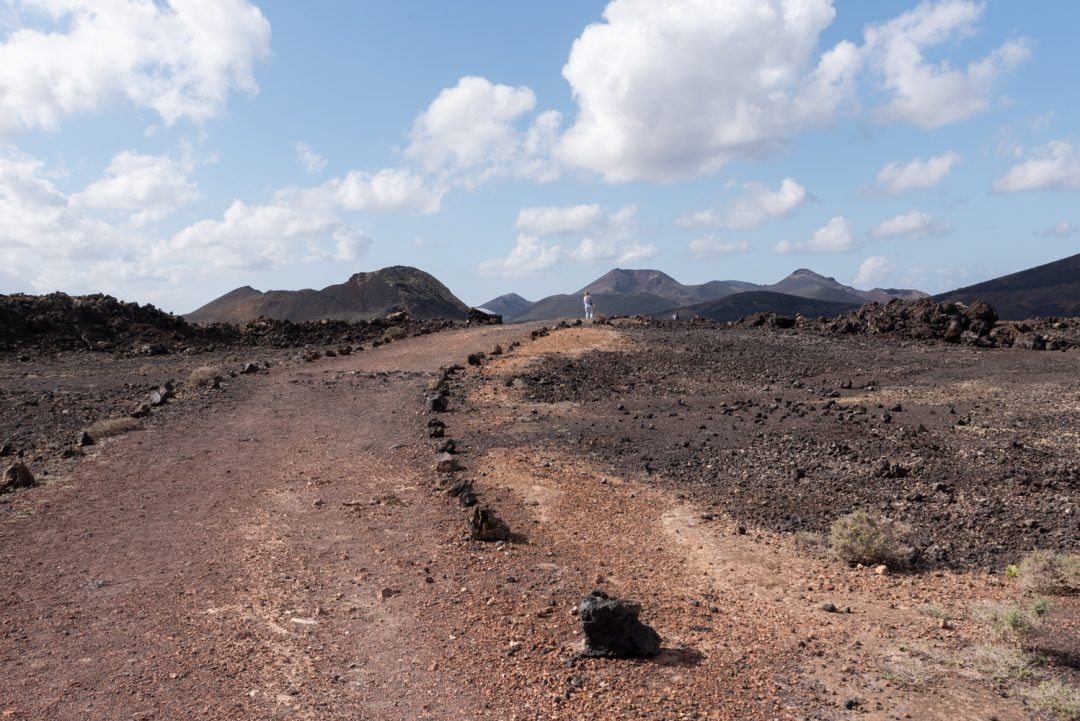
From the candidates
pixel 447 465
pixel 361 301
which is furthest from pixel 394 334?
pixel 361 301

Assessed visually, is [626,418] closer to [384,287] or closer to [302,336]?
[302,336]

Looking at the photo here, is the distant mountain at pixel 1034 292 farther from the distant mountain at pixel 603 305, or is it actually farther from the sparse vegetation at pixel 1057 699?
the sparse vegetation at pixel 1057 699

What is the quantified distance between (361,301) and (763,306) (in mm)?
27293

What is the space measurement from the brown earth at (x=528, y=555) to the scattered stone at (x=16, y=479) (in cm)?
25

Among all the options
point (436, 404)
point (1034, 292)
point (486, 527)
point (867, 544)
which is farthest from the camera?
point (1034, 292)

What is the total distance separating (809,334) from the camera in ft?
74.7

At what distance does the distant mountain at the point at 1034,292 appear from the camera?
1629 inches

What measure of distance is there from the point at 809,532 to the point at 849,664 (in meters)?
2.80

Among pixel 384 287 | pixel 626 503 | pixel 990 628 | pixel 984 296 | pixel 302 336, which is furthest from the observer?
pixel 384 287

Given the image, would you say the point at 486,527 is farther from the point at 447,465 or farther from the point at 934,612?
the point at 934,612

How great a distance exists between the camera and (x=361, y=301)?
176ft

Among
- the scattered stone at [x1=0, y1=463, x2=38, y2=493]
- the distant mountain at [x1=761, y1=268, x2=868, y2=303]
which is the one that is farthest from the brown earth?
the distant mountain at [x1=761, y1=268, x2=868, y2=303]

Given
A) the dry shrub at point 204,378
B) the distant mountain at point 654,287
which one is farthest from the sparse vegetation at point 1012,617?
the distant mountain at point 654,287

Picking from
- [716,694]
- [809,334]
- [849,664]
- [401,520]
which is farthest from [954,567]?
[809,334]
